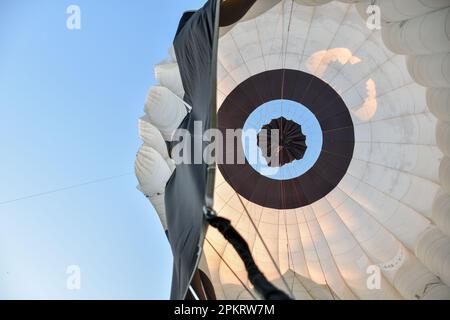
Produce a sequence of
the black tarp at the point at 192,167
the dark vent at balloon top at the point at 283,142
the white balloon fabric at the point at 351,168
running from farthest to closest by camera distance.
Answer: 1. the dark vent at balloon top at the point at 283,142
2. the white balloon fabric at the point at 351,168
3. the black tarp at the point at 192,167

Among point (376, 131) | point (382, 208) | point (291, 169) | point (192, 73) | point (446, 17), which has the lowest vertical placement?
point (382, 208)

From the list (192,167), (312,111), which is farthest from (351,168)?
(192,167)

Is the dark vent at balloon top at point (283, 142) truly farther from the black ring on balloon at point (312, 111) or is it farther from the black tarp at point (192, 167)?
the black tarp at point (192, 167)

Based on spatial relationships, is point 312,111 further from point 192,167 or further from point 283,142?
point 192,167

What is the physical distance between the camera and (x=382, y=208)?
871cm

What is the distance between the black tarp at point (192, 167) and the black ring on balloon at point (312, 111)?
90.8 inches

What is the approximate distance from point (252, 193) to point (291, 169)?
3.28 feet

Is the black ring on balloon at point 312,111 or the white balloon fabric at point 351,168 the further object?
the black ring on balloon at point 312,111

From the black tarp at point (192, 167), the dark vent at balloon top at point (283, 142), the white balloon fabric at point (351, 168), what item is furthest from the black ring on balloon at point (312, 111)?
the black tarp at point (192, 167)

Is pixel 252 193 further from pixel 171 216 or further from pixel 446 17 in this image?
pixel 446 17

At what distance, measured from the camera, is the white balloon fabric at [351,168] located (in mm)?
7359

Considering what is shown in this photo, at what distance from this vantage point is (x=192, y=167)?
575 centimetres

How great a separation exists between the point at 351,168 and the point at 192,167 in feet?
15.4
